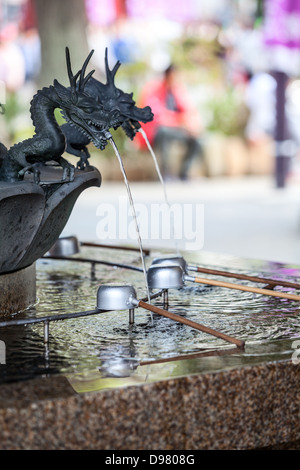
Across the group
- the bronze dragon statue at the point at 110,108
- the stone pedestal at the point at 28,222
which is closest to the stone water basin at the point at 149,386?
the stone pedestal at the point at 28,222

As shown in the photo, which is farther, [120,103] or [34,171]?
[120,103]

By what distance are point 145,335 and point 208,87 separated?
691 inches

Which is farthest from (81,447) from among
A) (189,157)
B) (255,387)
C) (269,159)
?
(269,159)

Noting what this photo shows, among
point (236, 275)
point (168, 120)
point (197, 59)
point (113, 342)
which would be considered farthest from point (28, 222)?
point (197, 59)

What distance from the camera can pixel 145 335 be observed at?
10.1 ft

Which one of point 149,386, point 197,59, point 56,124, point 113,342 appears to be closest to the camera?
point 149,386

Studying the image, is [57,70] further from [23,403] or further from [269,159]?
[23,403]

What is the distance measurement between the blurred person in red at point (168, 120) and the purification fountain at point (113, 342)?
34.0 ft

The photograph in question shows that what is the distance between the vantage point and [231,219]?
412 inches

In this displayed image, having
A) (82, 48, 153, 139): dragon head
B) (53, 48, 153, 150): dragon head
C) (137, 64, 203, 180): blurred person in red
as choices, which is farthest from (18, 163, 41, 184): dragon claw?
(137, 64, 203, 180): blurred person in red

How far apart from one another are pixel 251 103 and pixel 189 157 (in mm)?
3742

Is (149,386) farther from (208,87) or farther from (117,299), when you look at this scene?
(208,87)

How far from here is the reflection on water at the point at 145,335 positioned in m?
2.64

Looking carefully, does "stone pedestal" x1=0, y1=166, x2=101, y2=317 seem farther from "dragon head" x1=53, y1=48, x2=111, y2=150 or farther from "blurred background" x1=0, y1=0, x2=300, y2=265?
"blurred background" x1=0, y1=0, x2=300, y2=265
